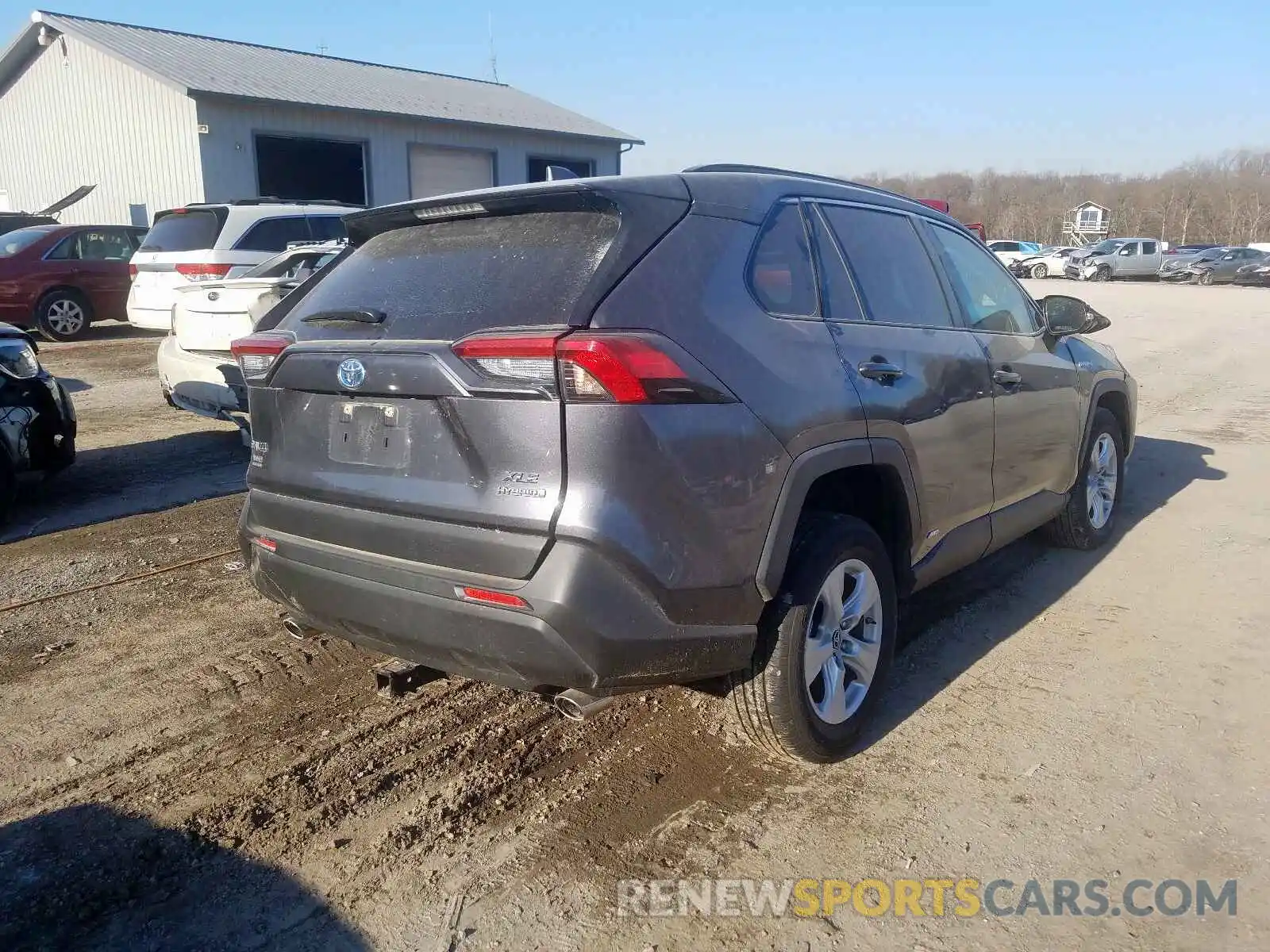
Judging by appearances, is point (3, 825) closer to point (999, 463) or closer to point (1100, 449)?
point (999, 463)

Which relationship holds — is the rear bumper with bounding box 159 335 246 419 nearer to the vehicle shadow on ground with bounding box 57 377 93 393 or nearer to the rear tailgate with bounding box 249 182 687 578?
the vehicle shadow on ground with bounding box 57 377 93 393

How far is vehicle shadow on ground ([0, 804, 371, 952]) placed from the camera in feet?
8.27

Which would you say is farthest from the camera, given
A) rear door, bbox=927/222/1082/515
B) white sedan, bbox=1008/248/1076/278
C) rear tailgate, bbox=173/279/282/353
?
white sedan, bbox=1008/248/1076/278

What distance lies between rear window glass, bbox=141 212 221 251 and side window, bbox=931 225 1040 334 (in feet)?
35.4

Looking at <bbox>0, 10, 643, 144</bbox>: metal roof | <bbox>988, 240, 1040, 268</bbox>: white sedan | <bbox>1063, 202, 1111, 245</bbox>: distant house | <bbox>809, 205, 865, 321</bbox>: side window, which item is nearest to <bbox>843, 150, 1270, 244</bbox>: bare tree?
<bbox>1063, 202, 1111, 245</bbox>: distant house

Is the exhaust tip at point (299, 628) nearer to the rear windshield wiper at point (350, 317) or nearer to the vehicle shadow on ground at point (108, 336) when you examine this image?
the rear windshield wiper at point (350, 317)

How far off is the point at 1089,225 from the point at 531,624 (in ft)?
261

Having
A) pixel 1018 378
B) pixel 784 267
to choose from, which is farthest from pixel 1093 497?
pixel 784 267

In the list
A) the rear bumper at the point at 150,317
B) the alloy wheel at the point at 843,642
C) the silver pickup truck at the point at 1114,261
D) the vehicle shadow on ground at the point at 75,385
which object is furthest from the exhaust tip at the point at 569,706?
the silver pickup truck at the point at 1114,261

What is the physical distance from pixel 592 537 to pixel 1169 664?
117 inches

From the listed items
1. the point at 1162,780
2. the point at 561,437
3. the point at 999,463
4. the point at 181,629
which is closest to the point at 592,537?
the point at 561,437

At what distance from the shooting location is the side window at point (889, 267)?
3635 millimetres

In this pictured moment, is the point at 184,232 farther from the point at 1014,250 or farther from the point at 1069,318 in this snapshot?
the point at 1014,250

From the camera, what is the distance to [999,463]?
431 centimetres
